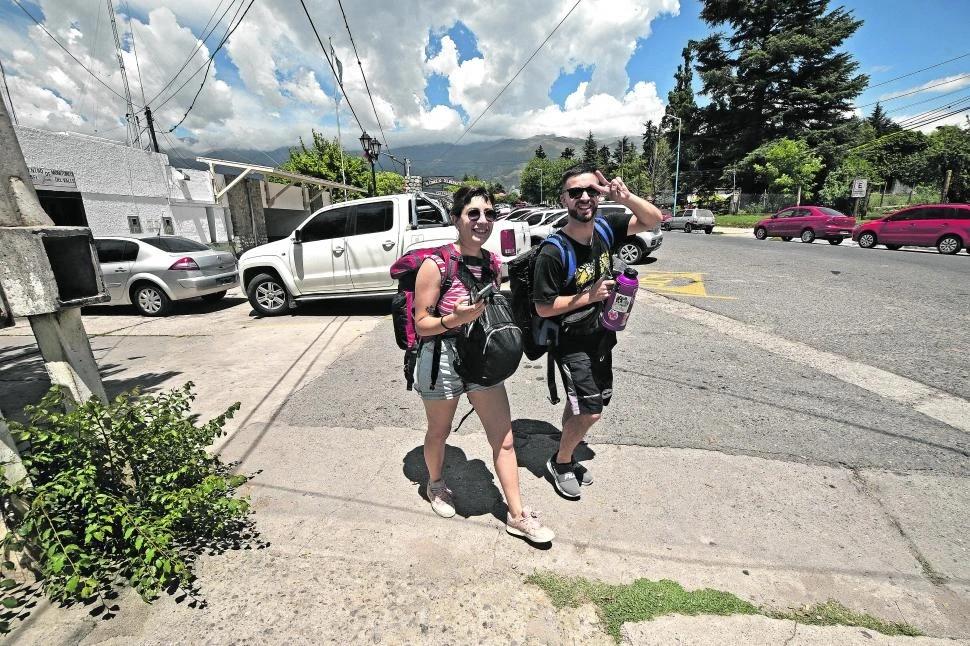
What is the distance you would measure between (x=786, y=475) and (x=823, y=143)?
136 feet

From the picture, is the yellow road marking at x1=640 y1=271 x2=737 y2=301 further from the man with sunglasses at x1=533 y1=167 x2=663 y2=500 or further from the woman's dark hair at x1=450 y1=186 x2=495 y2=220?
the woman's dark hair at x1=450 y1=186 x2=495 y2=220

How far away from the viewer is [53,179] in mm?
11867

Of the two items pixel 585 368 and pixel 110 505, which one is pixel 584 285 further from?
pixel 110 505

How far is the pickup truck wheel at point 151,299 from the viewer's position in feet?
27.7

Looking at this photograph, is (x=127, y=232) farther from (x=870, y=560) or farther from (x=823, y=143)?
(x=823, y=143)

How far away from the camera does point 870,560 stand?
2.23 metres

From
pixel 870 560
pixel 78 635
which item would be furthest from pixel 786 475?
pixel 78 635

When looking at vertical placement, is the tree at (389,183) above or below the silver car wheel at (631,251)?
above

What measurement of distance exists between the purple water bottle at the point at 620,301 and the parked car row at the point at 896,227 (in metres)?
17.9

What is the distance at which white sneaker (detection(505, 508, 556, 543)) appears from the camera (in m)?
2.33

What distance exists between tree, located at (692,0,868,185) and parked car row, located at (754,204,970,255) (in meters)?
21.9

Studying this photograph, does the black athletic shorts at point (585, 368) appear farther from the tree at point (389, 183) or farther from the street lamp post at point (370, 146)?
the tree at point (389, 183)

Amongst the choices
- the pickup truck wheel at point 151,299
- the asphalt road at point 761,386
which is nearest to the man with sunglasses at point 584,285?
the asphalt road at point 761,386

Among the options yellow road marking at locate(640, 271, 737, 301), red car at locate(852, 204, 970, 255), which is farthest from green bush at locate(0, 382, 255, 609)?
red car at locate(852, 204, 970, 255)
